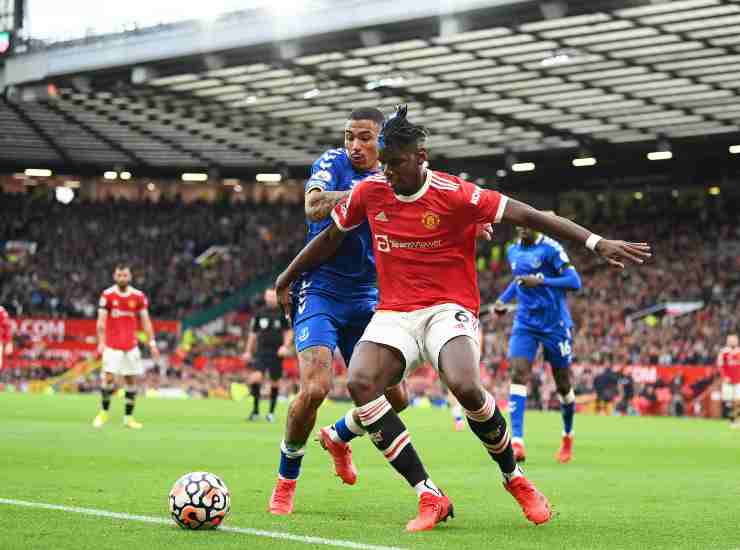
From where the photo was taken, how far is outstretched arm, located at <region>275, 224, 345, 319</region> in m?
7.34

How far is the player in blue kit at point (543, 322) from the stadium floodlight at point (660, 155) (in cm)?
3092

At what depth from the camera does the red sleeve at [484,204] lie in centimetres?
679

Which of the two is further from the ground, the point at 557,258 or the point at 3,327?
the point at 557,258

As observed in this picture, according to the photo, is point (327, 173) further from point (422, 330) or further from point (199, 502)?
point (199, 502)

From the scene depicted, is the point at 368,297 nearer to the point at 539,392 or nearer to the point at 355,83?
the point at 539,392

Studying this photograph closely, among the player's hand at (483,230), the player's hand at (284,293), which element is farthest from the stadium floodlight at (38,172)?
the player's hand at (483,230)

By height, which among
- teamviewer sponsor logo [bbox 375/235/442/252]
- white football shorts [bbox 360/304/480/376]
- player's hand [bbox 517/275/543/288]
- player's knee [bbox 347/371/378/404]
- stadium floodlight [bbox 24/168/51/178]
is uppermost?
stadium floodlight [bbox 24/168/51/178]

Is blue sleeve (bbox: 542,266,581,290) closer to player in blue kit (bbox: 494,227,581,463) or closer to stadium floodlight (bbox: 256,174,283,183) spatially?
player in blue kit (bbox: 494,227,581,463)

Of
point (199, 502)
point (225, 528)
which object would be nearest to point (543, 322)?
point (225, 528)

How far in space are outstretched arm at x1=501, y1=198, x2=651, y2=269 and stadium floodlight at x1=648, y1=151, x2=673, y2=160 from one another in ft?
123

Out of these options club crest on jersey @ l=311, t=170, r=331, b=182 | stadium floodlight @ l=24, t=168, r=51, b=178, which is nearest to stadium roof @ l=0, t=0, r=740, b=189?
stadium floodlight @ l=24, t=168, r=51, b=178

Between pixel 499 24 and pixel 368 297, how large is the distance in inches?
886

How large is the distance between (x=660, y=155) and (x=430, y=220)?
39118 millimetres

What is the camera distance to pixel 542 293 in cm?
1321
